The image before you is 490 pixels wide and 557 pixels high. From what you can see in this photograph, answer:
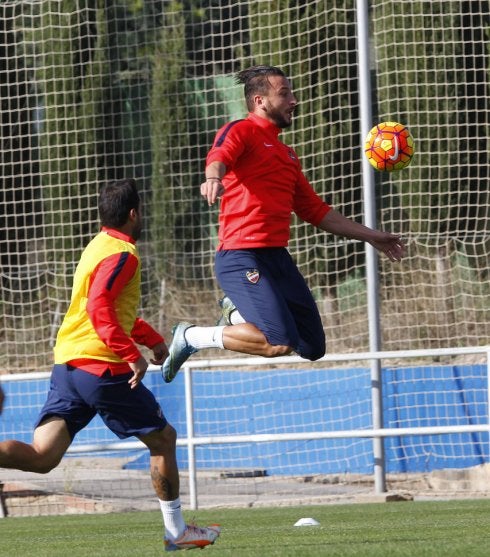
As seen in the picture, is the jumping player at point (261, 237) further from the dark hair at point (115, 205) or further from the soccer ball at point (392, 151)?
the soccer ball at point (392, 151)

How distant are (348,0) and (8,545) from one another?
11.2 m

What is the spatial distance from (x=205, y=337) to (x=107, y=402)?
1396mm

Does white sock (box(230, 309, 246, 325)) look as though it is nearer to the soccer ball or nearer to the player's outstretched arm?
the player's outstretched arm

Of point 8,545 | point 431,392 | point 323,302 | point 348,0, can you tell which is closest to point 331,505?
point 431,392

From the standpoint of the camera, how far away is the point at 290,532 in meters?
7.25

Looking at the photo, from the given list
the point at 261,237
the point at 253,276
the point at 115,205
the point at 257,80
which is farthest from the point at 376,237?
the point at 115,205

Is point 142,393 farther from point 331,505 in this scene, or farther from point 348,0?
point 348,0

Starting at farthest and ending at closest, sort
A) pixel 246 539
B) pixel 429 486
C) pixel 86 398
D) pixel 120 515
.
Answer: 1. pixel 429 486
2. pixel 120 515
3. pixel 246 539
4. pixel 86 398

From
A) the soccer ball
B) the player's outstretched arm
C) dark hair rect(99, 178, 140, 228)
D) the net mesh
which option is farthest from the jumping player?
the net mesh

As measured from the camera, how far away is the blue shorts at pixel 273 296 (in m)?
6.82

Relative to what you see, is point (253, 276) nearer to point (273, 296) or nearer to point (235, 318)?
point (273, 296)

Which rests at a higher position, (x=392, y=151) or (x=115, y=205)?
(x=392, y=151)

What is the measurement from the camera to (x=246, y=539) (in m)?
6.83

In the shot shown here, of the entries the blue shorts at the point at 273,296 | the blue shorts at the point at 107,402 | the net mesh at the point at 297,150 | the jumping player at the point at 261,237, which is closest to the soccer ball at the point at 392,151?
the jumping player at the point at 261,237
